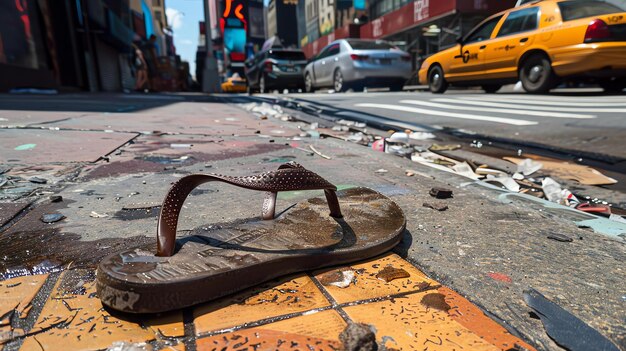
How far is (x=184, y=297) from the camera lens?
752mm

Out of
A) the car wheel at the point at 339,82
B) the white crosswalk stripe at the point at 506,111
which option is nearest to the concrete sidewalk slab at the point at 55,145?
the white crosswalk stripe at the point at 506,111

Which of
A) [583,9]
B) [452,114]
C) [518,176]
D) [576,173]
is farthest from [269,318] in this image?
[583,9]

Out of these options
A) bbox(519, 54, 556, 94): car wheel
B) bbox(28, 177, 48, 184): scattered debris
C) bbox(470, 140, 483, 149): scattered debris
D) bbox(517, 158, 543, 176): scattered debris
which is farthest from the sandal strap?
bbox(519, 54, 556, 94): car wheel

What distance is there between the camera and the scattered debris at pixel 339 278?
2.92ft

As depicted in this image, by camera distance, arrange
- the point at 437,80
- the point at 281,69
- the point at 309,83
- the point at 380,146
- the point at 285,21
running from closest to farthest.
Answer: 1. the point at 380,146
2. the point at 437,80
3. the point at 309,83
4. the point at 281,69
5. the point at 285,21

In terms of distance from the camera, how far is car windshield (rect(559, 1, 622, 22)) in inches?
235

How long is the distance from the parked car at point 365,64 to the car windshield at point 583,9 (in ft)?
12.7

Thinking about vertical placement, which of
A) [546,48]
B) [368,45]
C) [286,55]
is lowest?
[546,48]

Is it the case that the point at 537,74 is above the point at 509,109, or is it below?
above

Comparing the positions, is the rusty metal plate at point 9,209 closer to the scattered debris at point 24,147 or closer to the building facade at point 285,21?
the scattered debris at point 24,147

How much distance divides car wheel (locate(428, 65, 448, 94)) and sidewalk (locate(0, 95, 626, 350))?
7265mm

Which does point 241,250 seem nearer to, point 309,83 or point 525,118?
point 525,118

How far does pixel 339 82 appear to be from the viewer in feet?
32.9

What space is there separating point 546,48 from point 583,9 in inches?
31.2
